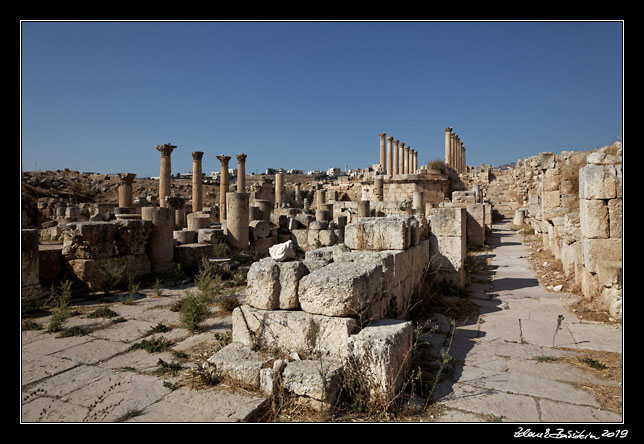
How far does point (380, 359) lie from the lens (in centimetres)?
318

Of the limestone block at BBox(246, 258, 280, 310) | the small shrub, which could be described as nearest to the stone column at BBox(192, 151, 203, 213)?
the small shrub

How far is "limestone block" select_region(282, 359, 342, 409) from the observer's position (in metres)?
3.05

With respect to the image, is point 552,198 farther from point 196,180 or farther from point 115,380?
point 196,180

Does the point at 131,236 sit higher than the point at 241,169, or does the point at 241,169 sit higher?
the point at 241,169

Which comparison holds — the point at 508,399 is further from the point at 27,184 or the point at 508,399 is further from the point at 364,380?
the point at 27,184

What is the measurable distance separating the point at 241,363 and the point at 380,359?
1.26 m

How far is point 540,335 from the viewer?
501 centimetres

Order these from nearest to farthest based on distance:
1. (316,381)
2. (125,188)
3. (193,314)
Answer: (316,381) < (193,314) < (125,188)

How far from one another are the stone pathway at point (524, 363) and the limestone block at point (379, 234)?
→ 4.60 feet

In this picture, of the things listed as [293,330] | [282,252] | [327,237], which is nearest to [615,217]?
[282,252]

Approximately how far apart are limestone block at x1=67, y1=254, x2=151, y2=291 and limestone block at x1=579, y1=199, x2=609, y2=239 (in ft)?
27.7

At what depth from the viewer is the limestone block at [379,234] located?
5.68 metres

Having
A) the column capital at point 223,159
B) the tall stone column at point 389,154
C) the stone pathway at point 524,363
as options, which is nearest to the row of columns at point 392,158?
the tall stone column at point 389,154

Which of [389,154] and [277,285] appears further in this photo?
[389,154]
